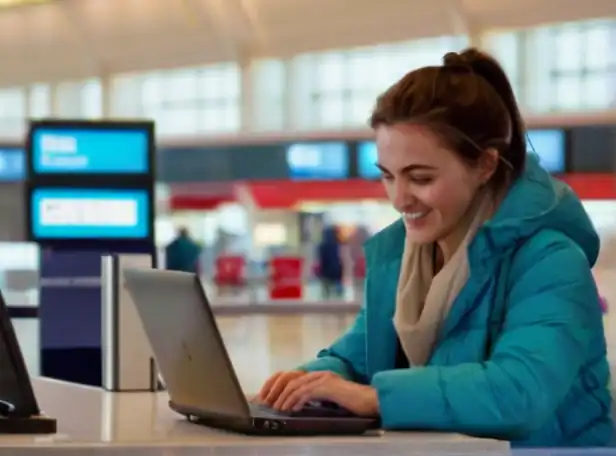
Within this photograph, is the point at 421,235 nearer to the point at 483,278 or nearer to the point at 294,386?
the point at 483,278

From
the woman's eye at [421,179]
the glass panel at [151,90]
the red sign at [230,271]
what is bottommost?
the red sign at [230,271]

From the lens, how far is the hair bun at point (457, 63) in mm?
2135

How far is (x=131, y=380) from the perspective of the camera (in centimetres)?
304

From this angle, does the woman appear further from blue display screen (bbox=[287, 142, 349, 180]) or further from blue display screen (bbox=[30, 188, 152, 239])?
blue display screen (bbox=[287, 142, 349, 180])

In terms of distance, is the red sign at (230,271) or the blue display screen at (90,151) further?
the red sign at (230,271)

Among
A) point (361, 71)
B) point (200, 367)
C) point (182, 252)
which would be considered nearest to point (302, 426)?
point (200, 367)

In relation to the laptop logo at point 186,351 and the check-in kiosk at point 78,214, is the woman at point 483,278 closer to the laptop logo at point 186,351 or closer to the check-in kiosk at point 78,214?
the laptop logo at point 186,351

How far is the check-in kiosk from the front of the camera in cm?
548

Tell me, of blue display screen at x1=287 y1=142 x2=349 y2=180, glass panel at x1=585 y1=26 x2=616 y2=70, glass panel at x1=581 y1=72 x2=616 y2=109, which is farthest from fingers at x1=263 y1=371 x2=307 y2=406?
glass panel at x1=581 y1=72 x2=616 y2=109

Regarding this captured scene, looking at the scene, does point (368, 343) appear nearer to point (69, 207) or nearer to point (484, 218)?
point (484, 218)

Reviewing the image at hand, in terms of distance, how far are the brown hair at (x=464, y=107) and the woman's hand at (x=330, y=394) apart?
44cm

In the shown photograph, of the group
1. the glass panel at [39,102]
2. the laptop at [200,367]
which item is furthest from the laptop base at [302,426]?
the glass panel at [39,102]

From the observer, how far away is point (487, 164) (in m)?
2.13

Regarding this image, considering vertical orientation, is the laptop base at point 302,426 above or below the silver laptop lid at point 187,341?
below
